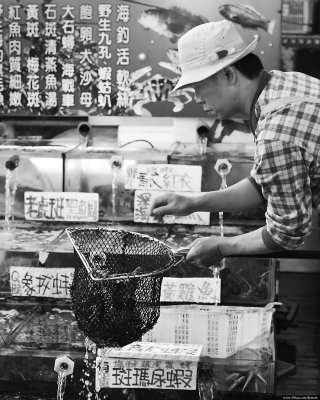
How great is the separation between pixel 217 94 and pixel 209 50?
6.4 inches

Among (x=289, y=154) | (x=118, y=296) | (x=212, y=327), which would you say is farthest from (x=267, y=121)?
(x=212, y=327)

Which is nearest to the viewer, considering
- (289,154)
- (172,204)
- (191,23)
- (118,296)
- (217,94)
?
(289,154)

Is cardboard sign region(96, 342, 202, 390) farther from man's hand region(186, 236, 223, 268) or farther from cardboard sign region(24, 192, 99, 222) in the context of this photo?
cardboard sign region(24, 192, 99, 222)

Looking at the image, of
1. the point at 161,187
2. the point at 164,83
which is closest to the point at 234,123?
the point at 164,83

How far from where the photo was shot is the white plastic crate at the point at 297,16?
5602 mm

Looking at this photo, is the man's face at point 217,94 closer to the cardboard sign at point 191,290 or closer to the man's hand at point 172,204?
the man's hand at point 172,204

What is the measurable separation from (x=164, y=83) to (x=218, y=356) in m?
2.79

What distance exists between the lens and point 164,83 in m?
5.32

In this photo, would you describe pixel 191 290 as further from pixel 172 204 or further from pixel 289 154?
pixel 289 154

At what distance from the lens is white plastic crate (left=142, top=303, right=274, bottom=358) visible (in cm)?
311

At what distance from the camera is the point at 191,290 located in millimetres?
3391

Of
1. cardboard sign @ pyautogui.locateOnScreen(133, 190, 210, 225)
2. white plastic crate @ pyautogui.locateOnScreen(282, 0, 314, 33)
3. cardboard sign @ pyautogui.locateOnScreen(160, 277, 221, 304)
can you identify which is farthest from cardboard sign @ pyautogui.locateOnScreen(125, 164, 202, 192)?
white plastic crate @ pyautogui.locateOnScreen(282, 0, 314, 33)

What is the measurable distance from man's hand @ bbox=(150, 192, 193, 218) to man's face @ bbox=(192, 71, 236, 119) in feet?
1.38

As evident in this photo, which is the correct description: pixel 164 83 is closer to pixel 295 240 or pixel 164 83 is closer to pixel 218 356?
pixel 218 356
